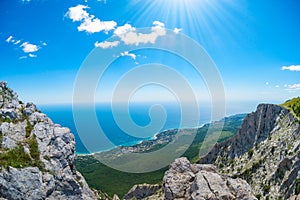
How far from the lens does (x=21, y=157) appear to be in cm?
3047

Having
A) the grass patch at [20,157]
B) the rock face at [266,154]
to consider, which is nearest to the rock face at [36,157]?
the grass patch at [20,157]

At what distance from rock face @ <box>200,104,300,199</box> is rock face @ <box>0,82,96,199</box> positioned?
1600 inches

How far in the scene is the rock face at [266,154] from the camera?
175 ft

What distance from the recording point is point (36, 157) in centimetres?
3209

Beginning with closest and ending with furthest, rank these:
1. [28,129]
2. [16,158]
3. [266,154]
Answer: [16,158] → [28,129] → [266,154]

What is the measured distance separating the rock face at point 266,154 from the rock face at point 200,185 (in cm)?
2965

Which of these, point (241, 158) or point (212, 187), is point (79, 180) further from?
point (241, 158)

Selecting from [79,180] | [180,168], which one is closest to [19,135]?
[79,180]

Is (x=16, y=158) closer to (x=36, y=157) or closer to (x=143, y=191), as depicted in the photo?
(x=36, y=157)

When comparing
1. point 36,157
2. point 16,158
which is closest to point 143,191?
point 36,157

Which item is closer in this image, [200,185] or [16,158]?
[200,185]

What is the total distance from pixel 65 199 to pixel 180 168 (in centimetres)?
1469

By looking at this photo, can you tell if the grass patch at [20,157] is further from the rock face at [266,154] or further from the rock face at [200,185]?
the rock face at [266,154]

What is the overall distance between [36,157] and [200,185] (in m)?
21.1
